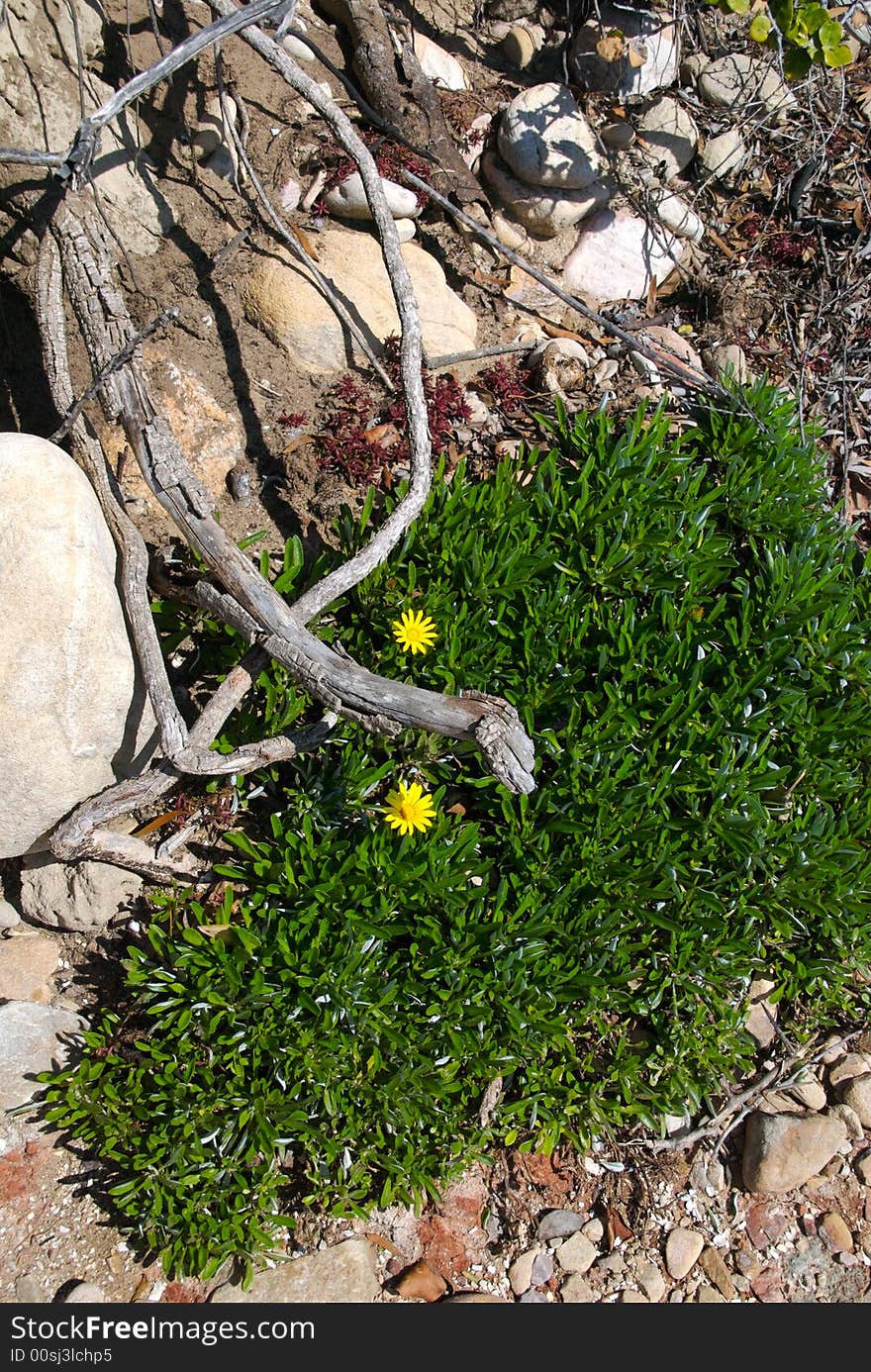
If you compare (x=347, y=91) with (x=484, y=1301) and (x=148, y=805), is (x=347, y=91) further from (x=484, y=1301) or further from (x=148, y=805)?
(x=484, y=1301)

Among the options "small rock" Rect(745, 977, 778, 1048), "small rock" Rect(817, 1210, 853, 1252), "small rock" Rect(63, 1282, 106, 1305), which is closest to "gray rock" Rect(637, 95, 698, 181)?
"small rock" Rect(745, 977, 778, 1048)

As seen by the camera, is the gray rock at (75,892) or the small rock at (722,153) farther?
the small rock at (722,153)

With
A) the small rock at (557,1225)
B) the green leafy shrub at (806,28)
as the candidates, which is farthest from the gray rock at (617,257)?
the small rock at (557,1225)

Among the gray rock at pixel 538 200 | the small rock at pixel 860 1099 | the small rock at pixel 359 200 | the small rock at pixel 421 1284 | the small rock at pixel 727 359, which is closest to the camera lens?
the small rock at pixel 421 1284

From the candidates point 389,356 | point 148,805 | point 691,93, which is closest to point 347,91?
point 389,356

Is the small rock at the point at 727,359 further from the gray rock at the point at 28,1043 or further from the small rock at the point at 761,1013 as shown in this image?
the gray rock at the point at 28,1043

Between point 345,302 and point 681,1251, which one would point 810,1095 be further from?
point 345,302
